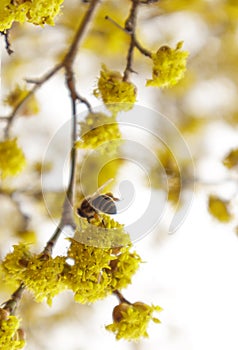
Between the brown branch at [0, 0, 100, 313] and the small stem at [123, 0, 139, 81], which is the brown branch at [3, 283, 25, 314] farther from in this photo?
the small stem at [123, 0, 139, 81]

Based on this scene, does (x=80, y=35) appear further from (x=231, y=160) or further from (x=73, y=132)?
(x=231, y=160)

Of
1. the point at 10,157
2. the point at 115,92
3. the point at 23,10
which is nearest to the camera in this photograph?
the point at 23,10

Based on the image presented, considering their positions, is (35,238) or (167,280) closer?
(35,238)

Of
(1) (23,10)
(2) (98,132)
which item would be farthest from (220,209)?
(1) (23,10)

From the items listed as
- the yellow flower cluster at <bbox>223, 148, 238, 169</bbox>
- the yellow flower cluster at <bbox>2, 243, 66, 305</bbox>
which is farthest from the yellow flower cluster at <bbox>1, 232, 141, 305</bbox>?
the yellow flower cluster at <bbox>223, 148, 238, 169</bbox>

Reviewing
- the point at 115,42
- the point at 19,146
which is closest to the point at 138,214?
the point at 19,146

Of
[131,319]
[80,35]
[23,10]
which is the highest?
[80,35]

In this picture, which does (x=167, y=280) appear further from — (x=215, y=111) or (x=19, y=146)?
(x=19, y=146)
